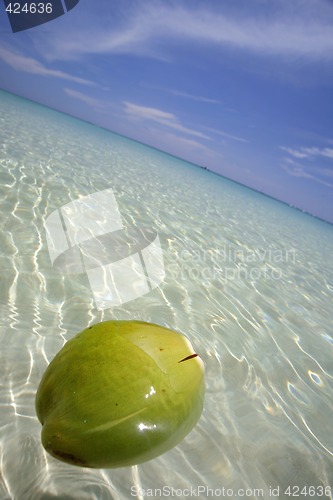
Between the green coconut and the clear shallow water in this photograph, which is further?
the clear shallow water

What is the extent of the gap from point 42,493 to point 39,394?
610 mm

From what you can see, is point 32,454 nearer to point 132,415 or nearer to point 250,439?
point 132,415

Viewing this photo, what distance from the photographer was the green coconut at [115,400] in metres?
0.70

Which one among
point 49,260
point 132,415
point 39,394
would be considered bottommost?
point 49,260

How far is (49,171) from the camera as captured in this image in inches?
257

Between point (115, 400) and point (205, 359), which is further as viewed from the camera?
point (205, 359)

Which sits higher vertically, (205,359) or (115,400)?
(115,400)

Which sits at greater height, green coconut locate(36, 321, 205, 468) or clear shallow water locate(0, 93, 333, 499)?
green coconut locate(36, 321, 205, 468)

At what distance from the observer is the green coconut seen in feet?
2.31

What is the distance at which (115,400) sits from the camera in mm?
707

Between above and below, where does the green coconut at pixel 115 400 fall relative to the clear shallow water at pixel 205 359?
above

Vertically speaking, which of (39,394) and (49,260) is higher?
(39,394)

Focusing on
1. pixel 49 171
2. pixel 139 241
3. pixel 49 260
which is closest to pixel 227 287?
pixel 139 241

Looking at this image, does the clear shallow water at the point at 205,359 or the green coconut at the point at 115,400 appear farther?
the clear shallow water at the point at 205,359
